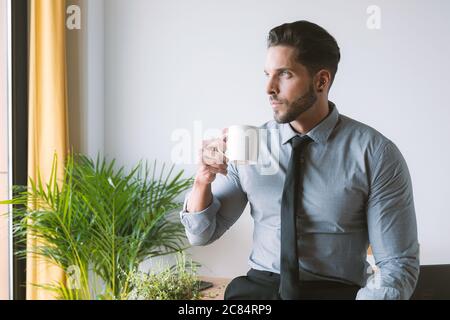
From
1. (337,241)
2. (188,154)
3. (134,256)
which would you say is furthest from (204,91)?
(337,241)

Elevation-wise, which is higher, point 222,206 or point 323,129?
point 323,129

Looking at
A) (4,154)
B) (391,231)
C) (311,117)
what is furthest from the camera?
(4,154)

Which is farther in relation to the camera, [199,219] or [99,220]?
[99,220]

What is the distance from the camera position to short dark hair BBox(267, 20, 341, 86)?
0.95 meters

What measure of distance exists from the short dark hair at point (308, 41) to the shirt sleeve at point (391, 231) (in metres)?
0.21

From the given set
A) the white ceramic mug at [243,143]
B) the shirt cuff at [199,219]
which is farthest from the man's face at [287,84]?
the shirt cuff at [199,219]

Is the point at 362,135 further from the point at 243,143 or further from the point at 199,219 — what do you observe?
the point at 199,219

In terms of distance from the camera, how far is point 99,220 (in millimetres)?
1446

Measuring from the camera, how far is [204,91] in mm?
1468

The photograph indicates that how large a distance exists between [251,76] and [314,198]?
1.99 feet

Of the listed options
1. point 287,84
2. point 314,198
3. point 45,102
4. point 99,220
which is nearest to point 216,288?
point 99,220

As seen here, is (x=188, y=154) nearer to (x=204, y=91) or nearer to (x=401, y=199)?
(x=204, y=91)

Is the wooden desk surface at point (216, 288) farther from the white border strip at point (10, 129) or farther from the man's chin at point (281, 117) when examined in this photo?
the white border strip at point (10, 129)

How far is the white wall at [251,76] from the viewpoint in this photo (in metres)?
1.43
